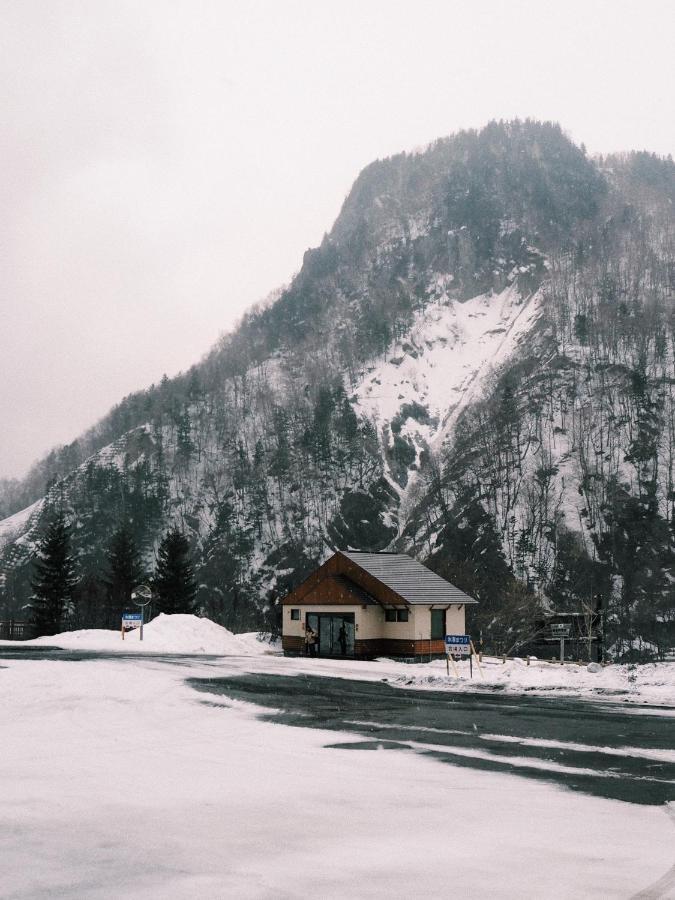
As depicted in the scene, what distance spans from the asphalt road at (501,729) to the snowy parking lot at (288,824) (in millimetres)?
596

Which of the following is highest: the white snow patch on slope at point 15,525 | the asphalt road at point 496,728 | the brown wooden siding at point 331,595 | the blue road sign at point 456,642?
the white snow patch on slope at point 15,525

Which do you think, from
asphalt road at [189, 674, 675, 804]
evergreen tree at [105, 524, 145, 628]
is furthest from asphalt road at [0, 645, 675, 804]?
evergreen tree at [105, 524, 145, 628]

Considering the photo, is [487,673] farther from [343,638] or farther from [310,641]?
[310,641]

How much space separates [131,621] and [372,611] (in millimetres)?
13082

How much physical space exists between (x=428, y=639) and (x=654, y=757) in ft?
97.1

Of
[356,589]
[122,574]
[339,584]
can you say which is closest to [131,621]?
[339,584]

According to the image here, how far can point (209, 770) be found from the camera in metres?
10.7

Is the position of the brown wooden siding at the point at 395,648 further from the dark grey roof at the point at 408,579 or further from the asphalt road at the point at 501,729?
the asphalt road at the point at 501,729

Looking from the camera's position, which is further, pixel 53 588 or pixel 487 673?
→ pixel 53 588

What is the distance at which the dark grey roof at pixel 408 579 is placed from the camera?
42.1 metres

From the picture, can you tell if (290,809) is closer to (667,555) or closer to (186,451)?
(667,555)

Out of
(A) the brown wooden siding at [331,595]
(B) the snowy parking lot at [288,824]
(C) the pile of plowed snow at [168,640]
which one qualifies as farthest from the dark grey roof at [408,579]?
(B) the snowy parking lot at [288,824]

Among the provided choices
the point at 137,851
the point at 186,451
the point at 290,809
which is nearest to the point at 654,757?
the point at 290,809

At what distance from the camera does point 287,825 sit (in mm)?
7930
